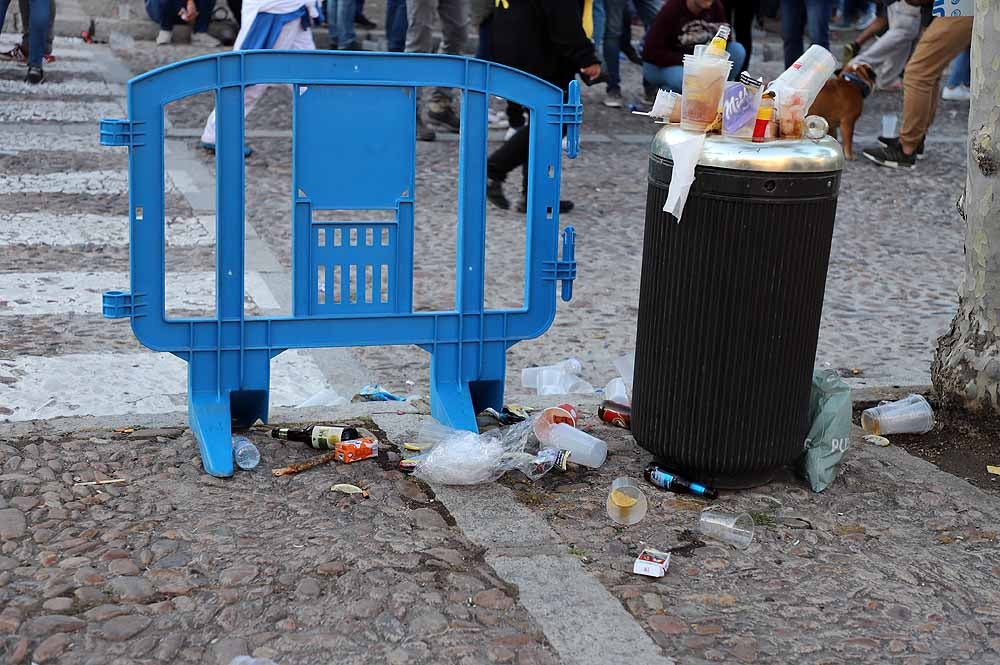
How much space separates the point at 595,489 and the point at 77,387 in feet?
7.02

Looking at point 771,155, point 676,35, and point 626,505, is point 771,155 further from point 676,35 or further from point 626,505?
point 676,35

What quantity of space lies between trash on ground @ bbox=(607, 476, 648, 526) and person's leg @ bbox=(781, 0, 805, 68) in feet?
34.5

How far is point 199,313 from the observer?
19.1 feet

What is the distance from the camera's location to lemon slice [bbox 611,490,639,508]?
12.1ft

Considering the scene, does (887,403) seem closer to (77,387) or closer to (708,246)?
(708,246)

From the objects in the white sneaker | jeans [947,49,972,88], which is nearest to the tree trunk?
jeans [947,49,972,88]

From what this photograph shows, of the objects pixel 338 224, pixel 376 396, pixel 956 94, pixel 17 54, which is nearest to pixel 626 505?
pixel 338 224

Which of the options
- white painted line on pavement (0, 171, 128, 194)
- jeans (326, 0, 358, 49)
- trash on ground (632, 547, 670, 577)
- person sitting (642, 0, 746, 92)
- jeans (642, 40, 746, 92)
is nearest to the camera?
trash on ground (632, 547, 670, 577)

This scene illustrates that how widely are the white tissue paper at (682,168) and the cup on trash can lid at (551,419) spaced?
35.4 inches

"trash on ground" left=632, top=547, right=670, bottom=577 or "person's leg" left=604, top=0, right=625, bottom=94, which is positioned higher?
A: "person's leg" left=604, top=0, right=625, bottom=94

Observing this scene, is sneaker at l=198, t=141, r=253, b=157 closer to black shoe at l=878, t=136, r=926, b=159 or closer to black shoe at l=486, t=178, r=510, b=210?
black shoe at l=486, t=178, r=510, b=210

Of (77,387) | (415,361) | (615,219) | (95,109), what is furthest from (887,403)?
(95,109)

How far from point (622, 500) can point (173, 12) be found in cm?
1373

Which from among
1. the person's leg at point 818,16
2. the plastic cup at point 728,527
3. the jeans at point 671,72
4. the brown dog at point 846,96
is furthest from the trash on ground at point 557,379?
the person's leg at point 818,16
